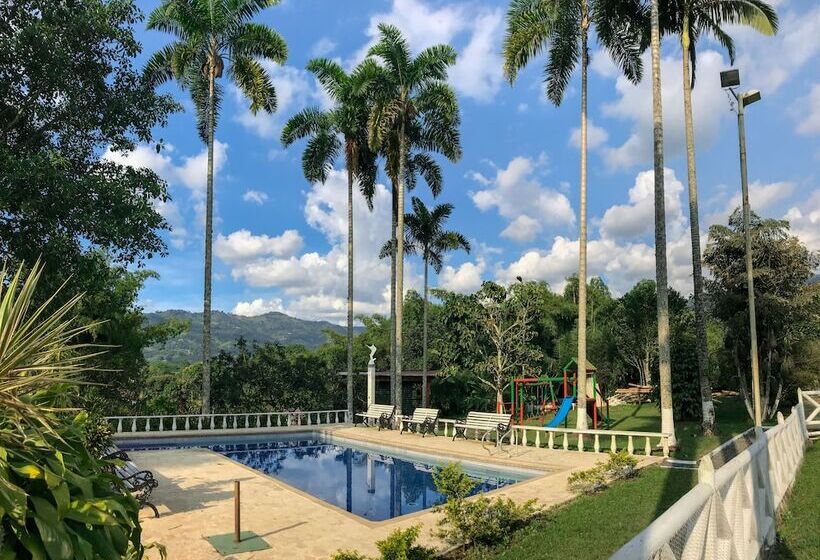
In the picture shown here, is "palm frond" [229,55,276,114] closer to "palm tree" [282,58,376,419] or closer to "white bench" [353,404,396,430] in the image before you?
"palm tree" [282,58,376,419]

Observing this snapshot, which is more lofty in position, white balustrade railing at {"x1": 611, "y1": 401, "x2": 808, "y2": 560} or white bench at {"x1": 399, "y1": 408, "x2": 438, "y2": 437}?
white balustrade railing at {"x1": 611, "y1": 401, "x2": 808, "y2": 560}

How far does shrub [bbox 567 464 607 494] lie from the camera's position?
9289mm

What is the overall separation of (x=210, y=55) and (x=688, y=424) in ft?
73.8

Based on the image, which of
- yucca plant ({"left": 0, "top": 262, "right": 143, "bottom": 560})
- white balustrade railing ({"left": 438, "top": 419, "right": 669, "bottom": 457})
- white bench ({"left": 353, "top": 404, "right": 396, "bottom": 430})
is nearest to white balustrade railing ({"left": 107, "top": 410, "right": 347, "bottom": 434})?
white bench ({"left": 353, "top": 404, "right": 396, "bottom": 430})

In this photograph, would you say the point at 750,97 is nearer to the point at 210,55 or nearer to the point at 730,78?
the point at 730,78

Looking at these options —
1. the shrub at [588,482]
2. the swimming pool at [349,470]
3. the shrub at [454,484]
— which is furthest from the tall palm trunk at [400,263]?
the shrub at [454,484]

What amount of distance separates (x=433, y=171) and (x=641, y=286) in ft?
55.1

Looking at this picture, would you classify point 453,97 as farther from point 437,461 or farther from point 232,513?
point 232,513

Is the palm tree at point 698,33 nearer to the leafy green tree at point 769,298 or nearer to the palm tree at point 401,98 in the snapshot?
the leafy green tree at point 769,298

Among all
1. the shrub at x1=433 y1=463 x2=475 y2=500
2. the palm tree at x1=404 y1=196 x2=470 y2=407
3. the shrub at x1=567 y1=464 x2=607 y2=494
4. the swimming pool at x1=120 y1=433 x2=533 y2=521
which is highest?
the palm tree at x1=404 y1=196 x2=470 y2=407

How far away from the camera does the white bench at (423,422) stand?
701 inches

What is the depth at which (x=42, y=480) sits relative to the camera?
194 centimetres

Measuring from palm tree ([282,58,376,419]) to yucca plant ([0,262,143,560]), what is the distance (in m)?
20.5

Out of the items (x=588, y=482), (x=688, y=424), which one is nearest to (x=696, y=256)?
(x=688, y=424)
